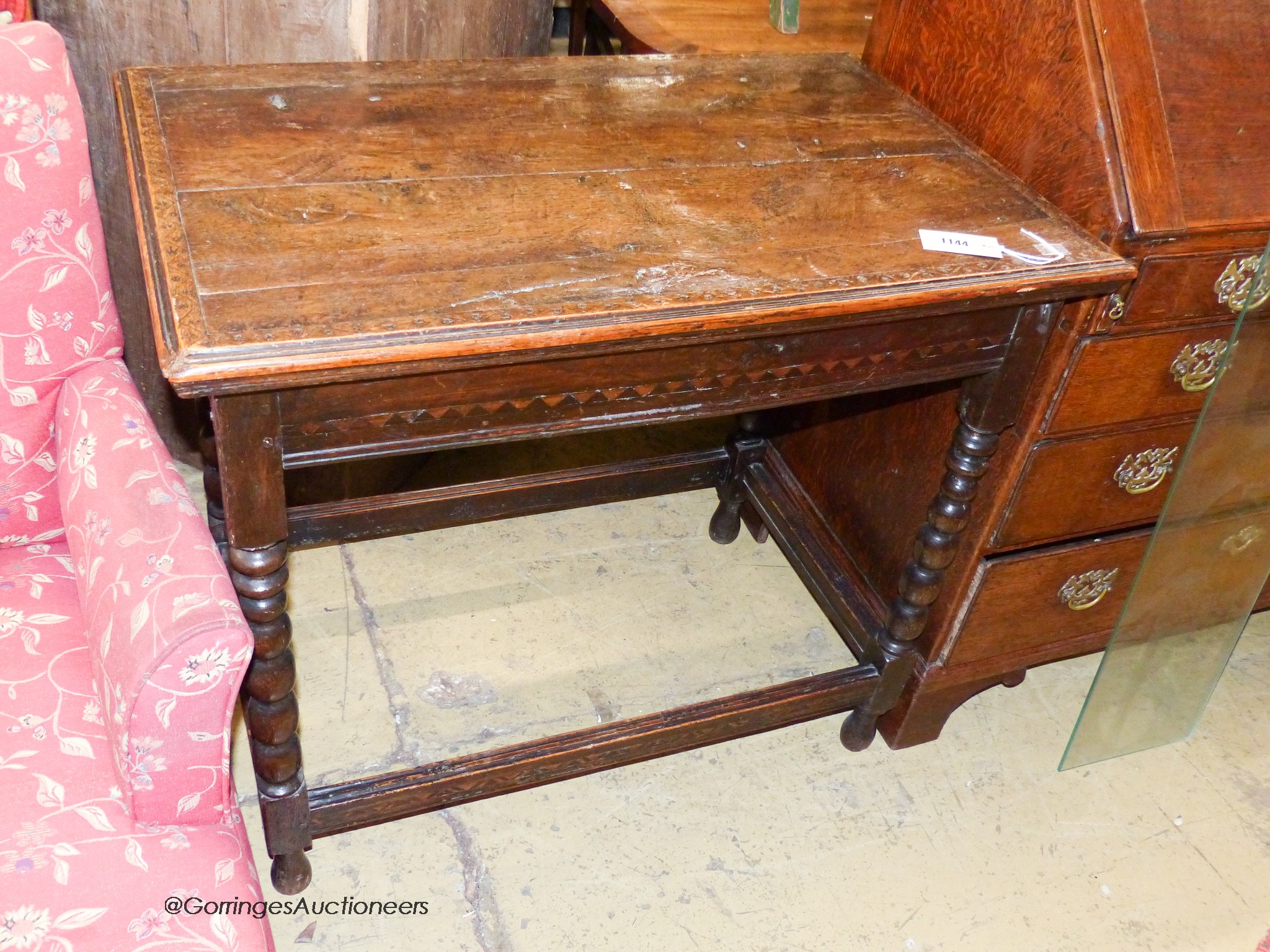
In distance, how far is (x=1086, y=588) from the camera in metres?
1.86

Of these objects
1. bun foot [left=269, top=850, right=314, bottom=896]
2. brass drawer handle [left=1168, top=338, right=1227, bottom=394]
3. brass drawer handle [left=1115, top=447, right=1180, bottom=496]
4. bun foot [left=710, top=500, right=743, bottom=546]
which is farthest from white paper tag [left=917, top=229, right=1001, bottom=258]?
bun foot [left=269, top=850, right=314, bottom=896]

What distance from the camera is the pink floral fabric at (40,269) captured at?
1256 millimetres

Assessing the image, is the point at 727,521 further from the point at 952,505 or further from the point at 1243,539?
the point at 1243,539

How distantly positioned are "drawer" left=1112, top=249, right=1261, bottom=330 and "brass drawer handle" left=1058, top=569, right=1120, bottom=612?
0.48 meters

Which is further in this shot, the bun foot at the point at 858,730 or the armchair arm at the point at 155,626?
the bun foot at the point at 858,730

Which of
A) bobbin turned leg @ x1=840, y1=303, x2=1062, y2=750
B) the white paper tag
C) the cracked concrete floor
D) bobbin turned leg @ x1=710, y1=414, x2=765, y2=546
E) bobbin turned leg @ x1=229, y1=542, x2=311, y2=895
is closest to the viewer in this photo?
bobbin turned leg @ x1=229, y1=542, x2=311, y2=895

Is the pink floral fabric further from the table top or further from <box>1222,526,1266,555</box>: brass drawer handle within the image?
<box>1222,526,1266,555</box>: brass drawer handle

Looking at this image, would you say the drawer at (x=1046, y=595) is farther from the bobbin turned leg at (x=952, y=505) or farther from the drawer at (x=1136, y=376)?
the drawer at (x=1136, y=376)

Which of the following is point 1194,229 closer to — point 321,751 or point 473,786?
point 473,786

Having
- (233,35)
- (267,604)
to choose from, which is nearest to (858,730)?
(267,604)

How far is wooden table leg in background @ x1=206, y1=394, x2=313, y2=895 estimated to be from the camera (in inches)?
43.6

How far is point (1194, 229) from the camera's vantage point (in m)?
1.43

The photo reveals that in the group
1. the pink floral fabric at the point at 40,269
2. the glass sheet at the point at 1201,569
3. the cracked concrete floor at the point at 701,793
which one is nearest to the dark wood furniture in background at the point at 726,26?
the cracked concrete floor at the point at 701,793

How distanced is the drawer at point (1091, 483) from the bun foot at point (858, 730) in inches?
15.3
